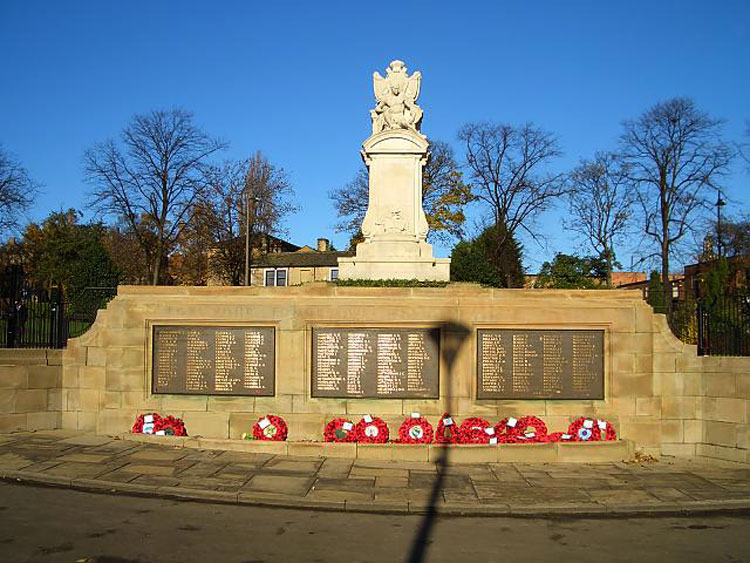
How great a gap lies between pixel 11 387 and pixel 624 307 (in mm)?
12380

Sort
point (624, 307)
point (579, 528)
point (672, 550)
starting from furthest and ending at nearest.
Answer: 1. point (624, 307)
2. point (579, 528)
3. point (672, 550)

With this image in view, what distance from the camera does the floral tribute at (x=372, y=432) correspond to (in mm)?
12055

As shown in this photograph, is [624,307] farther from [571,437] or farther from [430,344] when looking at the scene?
[430,344]

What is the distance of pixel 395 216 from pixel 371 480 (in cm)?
940

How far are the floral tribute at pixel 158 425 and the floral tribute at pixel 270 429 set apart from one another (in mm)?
1506

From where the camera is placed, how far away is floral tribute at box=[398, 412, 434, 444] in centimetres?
1205

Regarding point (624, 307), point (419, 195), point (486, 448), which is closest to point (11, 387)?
point (486, 448)

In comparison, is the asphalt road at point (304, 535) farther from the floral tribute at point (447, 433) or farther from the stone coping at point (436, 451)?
the floral tribute at point (447, 433)

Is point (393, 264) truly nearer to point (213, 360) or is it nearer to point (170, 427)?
point (213, 360)

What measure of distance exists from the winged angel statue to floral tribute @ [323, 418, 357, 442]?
9555 millimetres

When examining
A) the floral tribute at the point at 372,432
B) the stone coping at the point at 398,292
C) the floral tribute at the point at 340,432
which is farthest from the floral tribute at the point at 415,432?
the stone coping at the point at 398,292

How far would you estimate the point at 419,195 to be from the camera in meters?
18.2

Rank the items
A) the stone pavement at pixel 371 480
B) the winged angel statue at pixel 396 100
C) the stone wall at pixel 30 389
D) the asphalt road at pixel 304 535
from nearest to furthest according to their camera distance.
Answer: the asphalt road at pixel 304 535 < the stone pavement at pixel 371 480 < the stone wall at pixel 30 389 < the winged angel statue at pixel 396 100

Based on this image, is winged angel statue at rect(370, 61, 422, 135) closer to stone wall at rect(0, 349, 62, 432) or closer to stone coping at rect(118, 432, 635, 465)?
stone coping at rect(118, 432, 635, 465)
